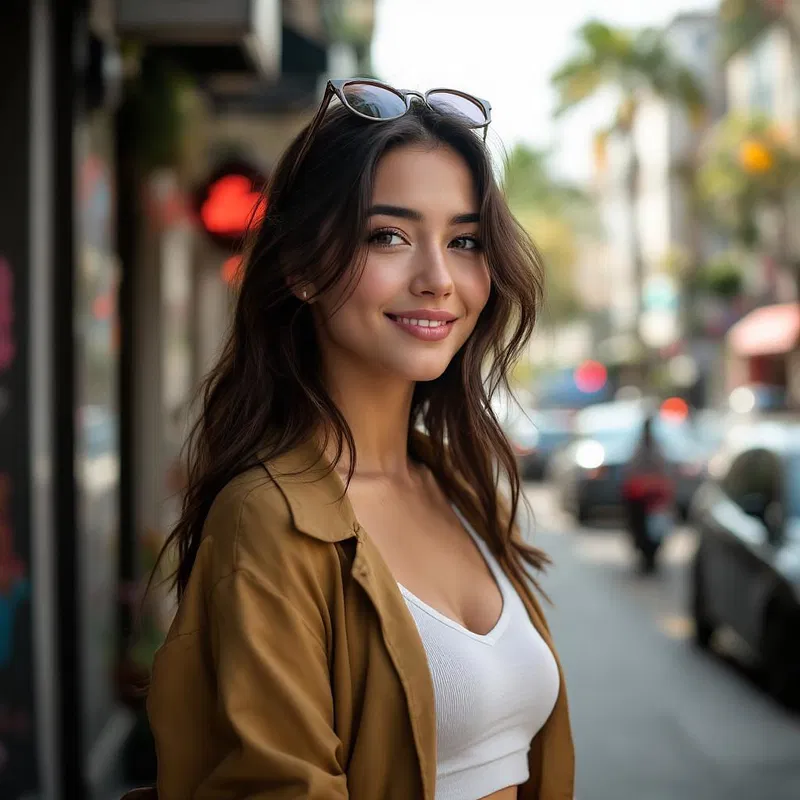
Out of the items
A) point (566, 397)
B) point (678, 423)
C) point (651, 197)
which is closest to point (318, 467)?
point (678, 423)

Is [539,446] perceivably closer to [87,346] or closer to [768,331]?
[768,331]

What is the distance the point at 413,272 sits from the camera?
197 centimetres

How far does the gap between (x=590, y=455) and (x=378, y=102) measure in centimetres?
1697

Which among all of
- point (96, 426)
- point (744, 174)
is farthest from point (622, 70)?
point (96, 426)

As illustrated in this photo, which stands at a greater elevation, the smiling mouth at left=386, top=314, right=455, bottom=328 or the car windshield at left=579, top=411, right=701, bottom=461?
the smiling mouth at left=386, top=314, right=455, bottom=328

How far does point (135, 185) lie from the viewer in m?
7.50

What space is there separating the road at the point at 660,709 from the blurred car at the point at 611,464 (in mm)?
4813

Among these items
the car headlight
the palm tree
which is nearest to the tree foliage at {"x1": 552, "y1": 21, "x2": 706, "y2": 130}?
the palm tree

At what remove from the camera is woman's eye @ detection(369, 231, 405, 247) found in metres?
1.96

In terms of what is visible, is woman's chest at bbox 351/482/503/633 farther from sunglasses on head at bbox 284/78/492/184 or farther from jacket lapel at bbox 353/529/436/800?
sunglasses on head at bbox 284/78/492/184

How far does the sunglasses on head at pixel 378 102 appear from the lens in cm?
201

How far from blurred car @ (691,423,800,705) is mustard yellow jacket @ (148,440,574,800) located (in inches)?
226

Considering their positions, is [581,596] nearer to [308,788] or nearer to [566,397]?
[308,788]

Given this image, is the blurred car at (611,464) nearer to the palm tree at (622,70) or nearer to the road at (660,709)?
the road at (660,709)
